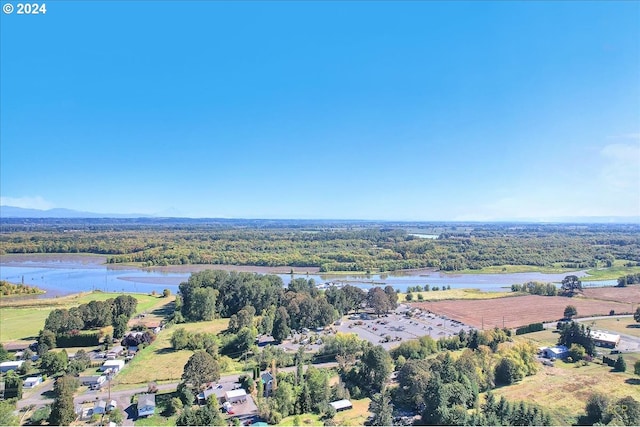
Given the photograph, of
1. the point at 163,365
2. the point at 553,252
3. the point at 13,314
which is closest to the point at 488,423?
the point at 163,365

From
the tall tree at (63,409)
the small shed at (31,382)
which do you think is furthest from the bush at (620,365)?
the small shed at (31,382)

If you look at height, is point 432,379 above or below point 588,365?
above

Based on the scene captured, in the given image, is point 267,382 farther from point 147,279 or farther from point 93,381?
point 147,279

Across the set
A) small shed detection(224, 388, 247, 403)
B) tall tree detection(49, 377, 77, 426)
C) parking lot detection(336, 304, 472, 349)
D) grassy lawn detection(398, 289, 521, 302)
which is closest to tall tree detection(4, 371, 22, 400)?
tall tree detection(49, 377, 77, 426)

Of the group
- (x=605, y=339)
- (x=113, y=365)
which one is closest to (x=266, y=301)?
(x=113, y=365)

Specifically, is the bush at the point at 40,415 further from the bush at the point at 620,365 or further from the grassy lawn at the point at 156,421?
the bush at the point at 620,365

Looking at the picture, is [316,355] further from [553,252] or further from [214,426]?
[553,252]

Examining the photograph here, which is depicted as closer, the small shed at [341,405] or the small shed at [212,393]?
the small shed at [341,405]
